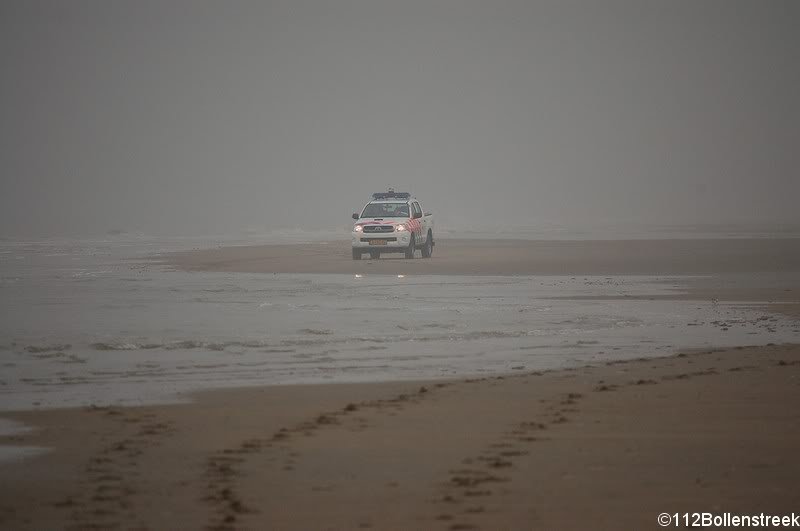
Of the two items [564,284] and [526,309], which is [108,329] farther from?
[564,284]

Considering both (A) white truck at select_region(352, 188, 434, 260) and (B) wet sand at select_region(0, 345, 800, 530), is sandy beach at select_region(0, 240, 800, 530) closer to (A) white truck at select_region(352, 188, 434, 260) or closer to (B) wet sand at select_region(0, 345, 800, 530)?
(B) wet sand at select_region(0, 345, 800, 530)

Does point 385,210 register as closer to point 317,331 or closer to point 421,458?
point 317,331

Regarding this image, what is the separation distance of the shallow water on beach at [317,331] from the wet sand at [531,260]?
196 inches

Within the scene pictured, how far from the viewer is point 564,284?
2755 centimetres

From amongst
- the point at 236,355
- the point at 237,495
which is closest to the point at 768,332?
the point at 236,355

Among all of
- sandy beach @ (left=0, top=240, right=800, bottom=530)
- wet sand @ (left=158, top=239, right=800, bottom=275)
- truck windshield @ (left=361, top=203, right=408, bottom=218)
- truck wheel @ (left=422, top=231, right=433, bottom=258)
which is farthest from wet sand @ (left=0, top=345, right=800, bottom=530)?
truck wheel @ (left=422, top=231, right=433, bottom=258)

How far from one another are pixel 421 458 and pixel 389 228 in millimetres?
31554

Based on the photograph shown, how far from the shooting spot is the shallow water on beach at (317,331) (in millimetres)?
→ 12898

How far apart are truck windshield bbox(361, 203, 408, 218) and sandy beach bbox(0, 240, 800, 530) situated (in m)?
27.8

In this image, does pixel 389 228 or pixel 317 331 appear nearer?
pixel 317 331

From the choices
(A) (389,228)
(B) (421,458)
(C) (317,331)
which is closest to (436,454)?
(B) (421,458)

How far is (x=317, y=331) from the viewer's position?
1741cm

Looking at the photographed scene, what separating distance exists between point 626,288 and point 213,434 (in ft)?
57.4

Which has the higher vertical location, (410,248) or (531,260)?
(410,248)
